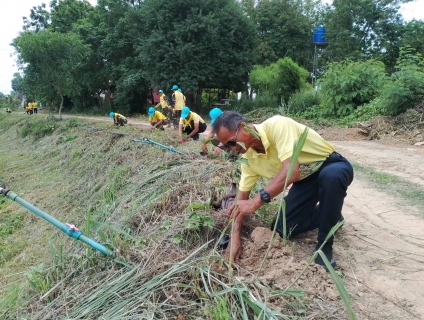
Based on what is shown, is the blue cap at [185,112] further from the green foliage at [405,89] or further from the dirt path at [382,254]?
the green foliage at [405,89]

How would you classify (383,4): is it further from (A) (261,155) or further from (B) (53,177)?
(A) (261,155)

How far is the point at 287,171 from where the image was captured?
1.92 metres

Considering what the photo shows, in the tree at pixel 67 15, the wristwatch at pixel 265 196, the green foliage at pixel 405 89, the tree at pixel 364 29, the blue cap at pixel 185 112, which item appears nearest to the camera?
the wristwatch at pixel 265 196

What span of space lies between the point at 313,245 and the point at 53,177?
21.9 feet

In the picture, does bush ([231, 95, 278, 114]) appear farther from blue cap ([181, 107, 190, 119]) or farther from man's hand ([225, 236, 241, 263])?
man's hand ([225, 236, 241, 263])

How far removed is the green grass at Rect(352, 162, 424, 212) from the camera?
3723 mm

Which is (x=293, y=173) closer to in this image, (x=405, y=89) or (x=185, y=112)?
(x=185, y=112)

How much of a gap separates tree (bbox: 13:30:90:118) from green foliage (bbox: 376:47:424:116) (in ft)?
39.8


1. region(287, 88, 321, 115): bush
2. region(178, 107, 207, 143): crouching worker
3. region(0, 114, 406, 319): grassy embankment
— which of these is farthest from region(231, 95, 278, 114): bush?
region(0, 114, 406, 319): grassy embankment

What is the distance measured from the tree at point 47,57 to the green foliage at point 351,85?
10449mm

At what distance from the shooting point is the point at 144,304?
174 centimetres

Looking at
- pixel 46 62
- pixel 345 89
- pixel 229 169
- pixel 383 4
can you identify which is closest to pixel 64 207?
pixel 229 169

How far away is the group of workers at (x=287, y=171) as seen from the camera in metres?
2.00

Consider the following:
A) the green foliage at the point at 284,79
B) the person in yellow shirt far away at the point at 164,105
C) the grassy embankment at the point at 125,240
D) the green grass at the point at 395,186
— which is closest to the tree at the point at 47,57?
the person in yellow shirt far away at the point at 164,105
